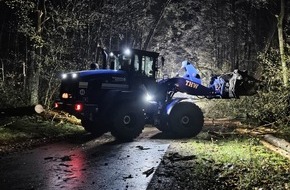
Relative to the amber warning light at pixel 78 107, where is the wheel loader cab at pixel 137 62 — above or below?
above

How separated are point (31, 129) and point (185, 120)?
19.9ft

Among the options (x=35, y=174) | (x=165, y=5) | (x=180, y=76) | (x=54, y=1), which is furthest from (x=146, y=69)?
(x=165, y=5)

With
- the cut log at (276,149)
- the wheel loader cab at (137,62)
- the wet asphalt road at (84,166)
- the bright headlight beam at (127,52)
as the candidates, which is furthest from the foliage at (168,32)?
the cut log at (276,149)

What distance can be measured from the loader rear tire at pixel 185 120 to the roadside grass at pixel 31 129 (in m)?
4.19

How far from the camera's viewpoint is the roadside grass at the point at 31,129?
12.8 m

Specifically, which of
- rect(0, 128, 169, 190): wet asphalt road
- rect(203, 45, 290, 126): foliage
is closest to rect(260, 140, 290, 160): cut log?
rect(203, 45, 290, 126): foliage

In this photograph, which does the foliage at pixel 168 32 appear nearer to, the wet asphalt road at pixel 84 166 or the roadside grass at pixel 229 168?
the wet asphalt road at pixel 84 166

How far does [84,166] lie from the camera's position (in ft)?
29.3

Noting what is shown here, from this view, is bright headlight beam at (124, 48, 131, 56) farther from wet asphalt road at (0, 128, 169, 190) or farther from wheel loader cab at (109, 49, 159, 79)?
wet asphalt road at (0, 128, 169, 190)

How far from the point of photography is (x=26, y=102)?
1875 centimetres

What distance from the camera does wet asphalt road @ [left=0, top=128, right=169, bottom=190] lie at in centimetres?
736

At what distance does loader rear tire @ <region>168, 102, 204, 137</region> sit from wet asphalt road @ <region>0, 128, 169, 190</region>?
1408 mm

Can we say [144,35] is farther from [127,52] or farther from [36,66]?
[127,52]

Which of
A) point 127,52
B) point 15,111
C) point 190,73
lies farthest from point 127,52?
point 15,111
